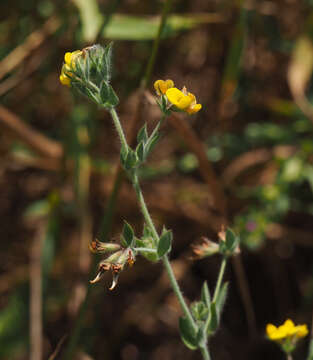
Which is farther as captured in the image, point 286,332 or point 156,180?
point 156,180

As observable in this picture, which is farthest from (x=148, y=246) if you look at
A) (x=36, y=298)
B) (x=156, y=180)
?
(x=156, y=180)

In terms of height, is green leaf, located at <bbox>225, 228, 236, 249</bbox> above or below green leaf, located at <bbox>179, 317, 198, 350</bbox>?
above

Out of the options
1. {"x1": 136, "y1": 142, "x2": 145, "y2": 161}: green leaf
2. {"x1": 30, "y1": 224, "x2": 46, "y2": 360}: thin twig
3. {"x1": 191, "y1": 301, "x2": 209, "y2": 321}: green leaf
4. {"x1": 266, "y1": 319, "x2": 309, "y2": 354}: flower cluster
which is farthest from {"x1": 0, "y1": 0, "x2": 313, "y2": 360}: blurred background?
{"x1": 136, "y1": 142, "x2": 145, "y2": 161}: green leaf

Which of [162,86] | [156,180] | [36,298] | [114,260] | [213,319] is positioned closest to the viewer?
[114,260]

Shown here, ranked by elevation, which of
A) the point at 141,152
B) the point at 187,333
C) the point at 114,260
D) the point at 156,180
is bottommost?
the point at 156,180

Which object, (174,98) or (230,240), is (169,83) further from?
(230,240)

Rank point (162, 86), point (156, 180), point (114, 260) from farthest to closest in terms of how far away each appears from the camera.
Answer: point (156, 180), point (162, 86), point (114, 260)

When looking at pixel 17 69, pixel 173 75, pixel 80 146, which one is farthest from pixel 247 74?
pixel 17 69

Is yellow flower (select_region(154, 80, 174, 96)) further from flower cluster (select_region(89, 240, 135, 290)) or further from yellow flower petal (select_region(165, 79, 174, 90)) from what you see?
flower cluster (select_region(89, 240, 135, 290))
